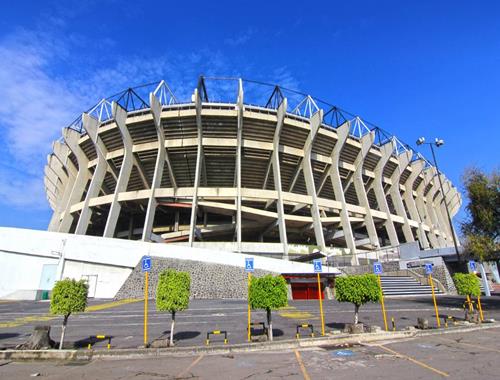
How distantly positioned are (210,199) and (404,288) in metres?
22.3

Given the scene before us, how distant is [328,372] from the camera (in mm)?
6207

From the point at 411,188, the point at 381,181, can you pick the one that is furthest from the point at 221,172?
the point at 411,188

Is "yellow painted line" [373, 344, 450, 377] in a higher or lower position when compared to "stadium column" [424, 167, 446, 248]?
lower

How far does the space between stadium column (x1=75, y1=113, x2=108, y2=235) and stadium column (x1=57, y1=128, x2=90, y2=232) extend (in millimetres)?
3799

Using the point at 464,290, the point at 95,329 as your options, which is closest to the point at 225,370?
the point at 95,329

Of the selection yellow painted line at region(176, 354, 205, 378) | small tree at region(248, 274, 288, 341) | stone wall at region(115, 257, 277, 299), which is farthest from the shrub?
stone wall at region(115, 257, 277, 299)

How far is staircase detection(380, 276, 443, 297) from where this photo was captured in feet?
85.7

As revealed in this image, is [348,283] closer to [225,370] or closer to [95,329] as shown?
[225,370]

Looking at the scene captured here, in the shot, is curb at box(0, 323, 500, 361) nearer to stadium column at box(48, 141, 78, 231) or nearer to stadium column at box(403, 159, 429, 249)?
stadium column at box(48, 141, 78, 231)

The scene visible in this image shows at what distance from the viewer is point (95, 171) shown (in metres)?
35.9

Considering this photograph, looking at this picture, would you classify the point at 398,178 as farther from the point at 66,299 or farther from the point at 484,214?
the point at 66,299

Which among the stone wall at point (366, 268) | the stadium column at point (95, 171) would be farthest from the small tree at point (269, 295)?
the stadium column at point (95, 171)

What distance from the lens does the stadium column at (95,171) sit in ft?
111

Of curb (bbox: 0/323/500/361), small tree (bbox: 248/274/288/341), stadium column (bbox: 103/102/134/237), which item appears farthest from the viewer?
stadium column (bbox: 103/102/134/237)
